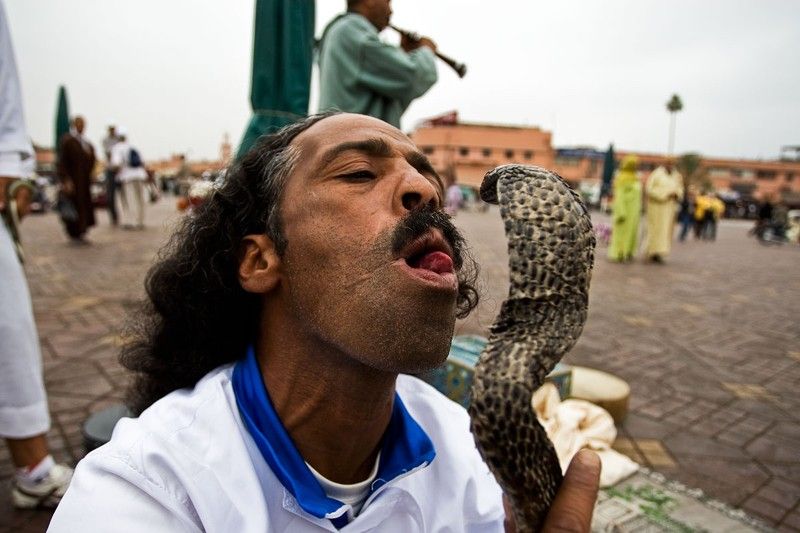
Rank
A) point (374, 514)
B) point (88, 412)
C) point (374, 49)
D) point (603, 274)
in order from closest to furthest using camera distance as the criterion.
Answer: point (374, 514), point (374, 49), point (88, 412), point (603, 274)

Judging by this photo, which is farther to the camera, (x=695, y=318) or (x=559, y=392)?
(x=695, y=318)

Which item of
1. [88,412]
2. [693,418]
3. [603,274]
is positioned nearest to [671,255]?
[603,274]

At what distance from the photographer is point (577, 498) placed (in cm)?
93

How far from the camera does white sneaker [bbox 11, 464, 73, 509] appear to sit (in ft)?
7.39

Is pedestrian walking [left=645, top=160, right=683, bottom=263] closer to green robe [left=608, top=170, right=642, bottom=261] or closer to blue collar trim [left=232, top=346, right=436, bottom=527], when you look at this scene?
green robe [left=608, top=170, right=642, bottom=261]

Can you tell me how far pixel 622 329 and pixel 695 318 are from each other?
50.5 inches

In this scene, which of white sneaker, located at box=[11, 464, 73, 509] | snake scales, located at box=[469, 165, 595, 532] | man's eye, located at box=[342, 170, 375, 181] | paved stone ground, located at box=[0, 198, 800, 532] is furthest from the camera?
paved stone ground, located at box=[0, 198, 800, 532]

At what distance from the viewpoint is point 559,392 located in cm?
298

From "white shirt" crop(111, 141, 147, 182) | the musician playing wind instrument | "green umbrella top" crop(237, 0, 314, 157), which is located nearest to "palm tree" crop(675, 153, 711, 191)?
"white shirt" crop(111, 141, 147, 182)

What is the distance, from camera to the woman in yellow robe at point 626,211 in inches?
437

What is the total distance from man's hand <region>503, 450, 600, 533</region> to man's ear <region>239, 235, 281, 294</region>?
0.76 m

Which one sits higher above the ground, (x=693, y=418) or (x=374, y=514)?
(x=374, y=514)

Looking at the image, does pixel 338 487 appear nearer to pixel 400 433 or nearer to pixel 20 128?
pixel 400 433

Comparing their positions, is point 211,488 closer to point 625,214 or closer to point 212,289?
point 212,289
